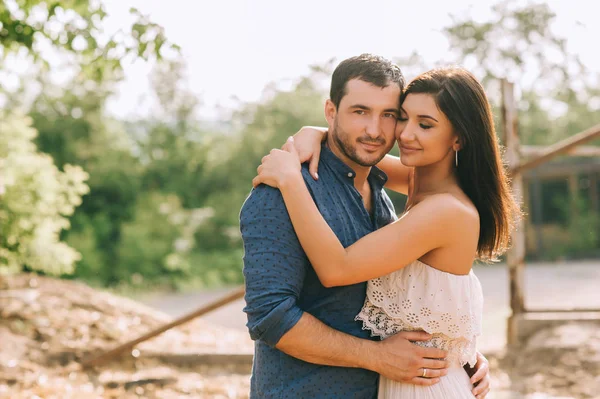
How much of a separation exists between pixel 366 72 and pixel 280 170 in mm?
446

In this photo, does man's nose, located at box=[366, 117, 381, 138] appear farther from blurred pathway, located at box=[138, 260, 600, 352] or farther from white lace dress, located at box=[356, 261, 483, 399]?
blurred pathway, located at box=[138, 260, 600, 352]

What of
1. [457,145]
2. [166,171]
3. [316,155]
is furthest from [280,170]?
[166,171]

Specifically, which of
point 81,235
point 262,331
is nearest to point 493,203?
point 262,331

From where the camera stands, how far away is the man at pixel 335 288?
2061 mm

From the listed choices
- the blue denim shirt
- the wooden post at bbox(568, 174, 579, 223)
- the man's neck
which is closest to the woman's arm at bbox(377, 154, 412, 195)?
the man's neck

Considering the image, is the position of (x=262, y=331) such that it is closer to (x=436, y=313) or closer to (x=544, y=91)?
(x=436, y=313)

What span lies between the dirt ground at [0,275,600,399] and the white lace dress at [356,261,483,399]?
272 centimetres

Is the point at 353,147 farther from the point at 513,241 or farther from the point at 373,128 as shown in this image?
the point at 513,241

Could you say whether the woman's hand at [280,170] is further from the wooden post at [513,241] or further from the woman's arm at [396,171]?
the wooden post at [513,241]

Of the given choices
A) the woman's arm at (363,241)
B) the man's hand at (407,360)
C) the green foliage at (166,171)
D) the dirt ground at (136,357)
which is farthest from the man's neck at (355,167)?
the green foliage at (166,171)

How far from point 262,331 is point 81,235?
11696 mm

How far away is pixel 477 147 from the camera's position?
2.32 m

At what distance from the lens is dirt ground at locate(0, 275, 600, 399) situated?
4.78 meters

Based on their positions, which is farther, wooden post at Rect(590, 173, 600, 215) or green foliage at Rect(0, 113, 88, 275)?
wooden post at Rect(590, 173, 600, 215)
